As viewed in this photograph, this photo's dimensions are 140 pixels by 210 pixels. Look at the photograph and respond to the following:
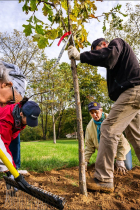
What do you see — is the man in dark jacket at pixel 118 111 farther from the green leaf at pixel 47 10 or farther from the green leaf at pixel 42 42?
the green leaf at pixel 47 10

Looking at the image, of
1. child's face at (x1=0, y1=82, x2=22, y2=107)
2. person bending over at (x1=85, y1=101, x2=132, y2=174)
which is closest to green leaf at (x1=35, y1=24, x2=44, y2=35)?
child's face at (x1=0, y1=82, x2=22, y2=107)

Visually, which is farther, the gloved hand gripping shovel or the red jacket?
the red jacket

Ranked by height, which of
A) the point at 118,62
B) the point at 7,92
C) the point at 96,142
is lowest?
the point at 96,142

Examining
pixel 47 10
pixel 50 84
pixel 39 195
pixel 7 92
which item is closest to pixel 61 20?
pixel 47 10

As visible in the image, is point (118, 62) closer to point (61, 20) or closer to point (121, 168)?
point (61, 20)

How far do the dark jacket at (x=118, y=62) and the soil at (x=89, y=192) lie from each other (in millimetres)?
1336

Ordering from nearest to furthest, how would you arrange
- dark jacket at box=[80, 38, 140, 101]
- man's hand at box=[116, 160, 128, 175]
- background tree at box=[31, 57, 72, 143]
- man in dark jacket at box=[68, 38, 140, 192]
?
dark jacket at box=[80, 38, 140, 101] → man in dark jacket at box=[68, 38, 140, 192] → man's hand at box=[116, 160, 128, 175] → background tree at box=[31, 57, 72, 143]

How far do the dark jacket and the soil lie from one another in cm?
134

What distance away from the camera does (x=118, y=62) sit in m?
2.31

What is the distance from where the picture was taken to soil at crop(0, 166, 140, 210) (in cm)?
180

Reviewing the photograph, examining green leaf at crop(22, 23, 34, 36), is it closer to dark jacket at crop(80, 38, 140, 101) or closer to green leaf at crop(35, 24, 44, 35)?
green leaf at crop(35, 24, 44, 35)

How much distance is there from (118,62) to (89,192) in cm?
181

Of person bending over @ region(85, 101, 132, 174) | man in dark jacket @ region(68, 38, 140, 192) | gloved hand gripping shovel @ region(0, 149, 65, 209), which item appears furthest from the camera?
person bending over @ region(85, 101, 132, 174)

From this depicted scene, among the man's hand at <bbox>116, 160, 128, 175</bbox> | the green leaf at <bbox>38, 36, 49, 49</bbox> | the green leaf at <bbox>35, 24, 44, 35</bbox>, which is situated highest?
the green leaf at <bbox>35, 24, 44, 35</bbox>
